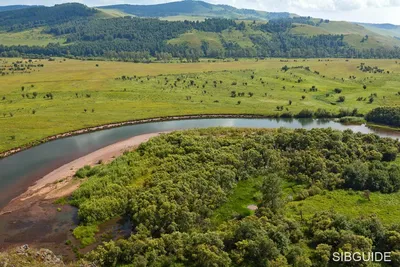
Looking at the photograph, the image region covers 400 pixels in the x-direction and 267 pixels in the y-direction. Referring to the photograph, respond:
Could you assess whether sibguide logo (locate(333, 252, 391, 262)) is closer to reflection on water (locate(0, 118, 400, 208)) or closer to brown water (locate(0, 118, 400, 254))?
brown water (locate(0, 118, 400, 254))

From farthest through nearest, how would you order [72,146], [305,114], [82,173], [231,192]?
[305,114] → [72,146] → [82,173] → [231,192]

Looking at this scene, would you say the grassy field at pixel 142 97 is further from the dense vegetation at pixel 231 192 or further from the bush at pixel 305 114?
the dense vegetation at pixel 231 192

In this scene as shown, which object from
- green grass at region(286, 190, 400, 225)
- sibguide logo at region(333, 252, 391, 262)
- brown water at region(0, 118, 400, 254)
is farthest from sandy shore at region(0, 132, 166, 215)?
sibguide logo at region(333, 252, 391, 262)

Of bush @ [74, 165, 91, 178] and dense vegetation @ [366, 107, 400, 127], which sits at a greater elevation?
dense vegetation @ [366, 107, 400, 127]

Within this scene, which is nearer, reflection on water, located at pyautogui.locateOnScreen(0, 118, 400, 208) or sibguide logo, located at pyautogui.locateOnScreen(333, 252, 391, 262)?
sibguide logo, located at pyautogui.locateOnScreen(333, 252, 391, 262)

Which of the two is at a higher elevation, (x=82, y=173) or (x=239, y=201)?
(x=82, y=173)

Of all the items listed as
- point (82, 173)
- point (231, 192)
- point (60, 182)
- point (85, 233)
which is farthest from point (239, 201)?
point (60, 182)

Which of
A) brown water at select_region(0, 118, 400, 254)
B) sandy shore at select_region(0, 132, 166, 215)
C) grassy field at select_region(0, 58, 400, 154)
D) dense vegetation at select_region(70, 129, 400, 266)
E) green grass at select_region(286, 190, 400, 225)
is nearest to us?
dense vegetation at select_region(70, 129, 400, 266)

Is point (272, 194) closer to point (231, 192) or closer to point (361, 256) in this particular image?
point (231, 192)
